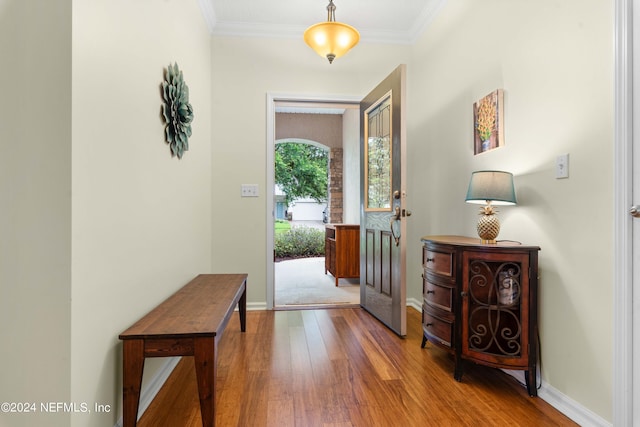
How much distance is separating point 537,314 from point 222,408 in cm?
167

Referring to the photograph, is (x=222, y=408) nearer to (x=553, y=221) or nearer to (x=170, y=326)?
(x=170, y=326)

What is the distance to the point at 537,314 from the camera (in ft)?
5.55

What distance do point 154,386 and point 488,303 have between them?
1810mm

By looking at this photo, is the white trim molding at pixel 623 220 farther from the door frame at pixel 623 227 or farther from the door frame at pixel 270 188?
the door frame at pixel 270 188

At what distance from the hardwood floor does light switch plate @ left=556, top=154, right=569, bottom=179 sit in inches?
44.8

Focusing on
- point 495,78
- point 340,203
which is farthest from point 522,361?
point 340,203

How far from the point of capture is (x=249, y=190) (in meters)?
3.13

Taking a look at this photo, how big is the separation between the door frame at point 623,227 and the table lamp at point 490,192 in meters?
0.47

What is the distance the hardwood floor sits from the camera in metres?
1.49

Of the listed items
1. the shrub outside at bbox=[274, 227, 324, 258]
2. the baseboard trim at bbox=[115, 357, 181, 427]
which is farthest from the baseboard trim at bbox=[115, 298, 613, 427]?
the shrub outside at bbox=[274, 227, 324, 258]

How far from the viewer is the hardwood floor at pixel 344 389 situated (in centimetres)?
149

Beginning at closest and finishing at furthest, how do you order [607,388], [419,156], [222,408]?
[607,388] → [222,408] → [419,156]

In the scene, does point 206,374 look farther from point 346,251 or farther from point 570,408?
point 346,251
